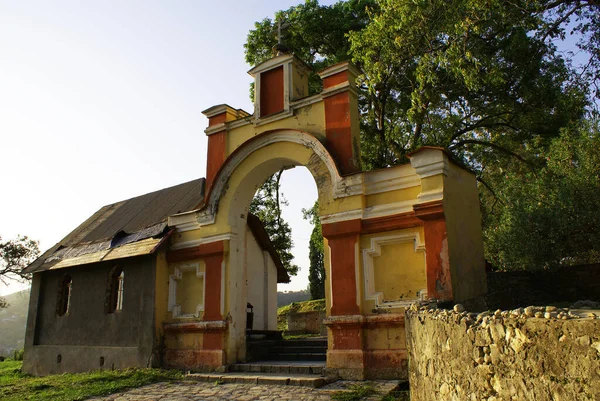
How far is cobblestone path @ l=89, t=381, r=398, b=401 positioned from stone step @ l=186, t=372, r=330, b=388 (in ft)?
0.49

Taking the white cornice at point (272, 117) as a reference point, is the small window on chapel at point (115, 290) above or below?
below

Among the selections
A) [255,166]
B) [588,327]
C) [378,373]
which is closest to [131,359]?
[255,166]

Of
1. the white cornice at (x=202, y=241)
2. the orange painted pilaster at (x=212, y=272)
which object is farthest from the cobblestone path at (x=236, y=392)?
the white cornice at (x=202, y=241)

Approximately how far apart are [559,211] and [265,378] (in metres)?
8.82

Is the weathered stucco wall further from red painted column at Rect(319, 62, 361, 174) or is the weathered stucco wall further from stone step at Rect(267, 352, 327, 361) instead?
red painted column at Rect(319, 62, 361, 174)

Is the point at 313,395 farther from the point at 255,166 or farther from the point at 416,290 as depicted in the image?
the point at 255,166

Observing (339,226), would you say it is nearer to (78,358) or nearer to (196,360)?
(196,360)

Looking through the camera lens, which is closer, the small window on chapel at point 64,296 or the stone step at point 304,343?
the stone step at point 304,343

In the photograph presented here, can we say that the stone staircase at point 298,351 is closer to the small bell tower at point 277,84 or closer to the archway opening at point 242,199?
the archway opening at point 242,199

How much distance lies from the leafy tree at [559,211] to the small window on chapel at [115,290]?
11.0 m

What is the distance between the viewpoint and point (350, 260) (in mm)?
9312

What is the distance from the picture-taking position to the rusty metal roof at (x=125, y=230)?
41.9ft

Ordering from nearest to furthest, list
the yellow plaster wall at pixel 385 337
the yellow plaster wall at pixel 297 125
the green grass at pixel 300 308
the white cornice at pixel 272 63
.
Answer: the yellow plaster wall at pixel 385 337
the yellow plaster wall at pixel 297 125
the white cornice at pixel 272 63
the green grass at pixel 300 308


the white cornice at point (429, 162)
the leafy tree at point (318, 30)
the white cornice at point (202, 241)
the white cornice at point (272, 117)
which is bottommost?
the white cornice at point (202, 241)
